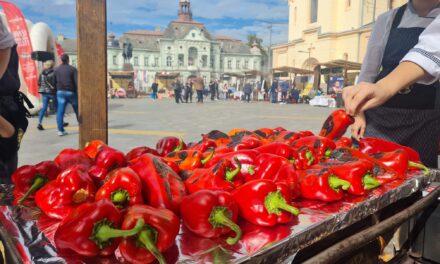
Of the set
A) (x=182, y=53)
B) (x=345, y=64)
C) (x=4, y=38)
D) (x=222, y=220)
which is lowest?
(x=222, y=220)

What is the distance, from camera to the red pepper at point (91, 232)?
110 cm

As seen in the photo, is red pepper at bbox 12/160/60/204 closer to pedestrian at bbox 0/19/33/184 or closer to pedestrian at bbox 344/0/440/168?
pedestrian at bbox 0/19/33/184

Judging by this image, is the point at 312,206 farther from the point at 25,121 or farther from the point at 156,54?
the point at 156,54

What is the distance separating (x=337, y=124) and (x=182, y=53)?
85321 mm

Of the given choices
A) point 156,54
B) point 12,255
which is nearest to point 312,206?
point 12,255

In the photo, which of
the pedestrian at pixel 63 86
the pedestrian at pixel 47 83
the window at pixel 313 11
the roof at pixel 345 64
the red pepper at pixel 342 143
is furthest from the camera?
the window at pixel 313 11

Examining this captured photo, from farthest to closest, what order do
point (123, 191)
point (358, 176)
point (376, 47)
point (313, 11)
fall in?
point (313, 11), point (376, 47), point (358, 176), point (123, 191)

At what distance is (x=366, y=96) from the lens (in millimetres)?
1709

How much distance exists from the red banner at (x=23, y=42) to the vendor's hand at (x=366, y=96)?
485 inches

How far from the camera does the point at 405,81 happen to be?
1.73 meters

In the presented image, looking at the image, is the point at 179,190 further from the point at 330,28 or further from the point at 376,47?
the point at 330,28

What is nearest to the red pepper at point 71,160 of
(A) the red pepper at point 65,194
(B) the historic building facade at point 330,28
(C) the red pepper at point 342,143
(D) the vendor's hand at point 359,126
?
(A) the red pepper at point 65,194

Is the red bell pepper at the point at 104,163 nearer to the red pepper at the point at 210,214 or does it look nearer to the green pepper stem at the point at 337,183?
the red pepper at the point at 210,214

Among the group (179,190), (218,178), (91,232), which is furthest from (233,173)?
(91,232)
